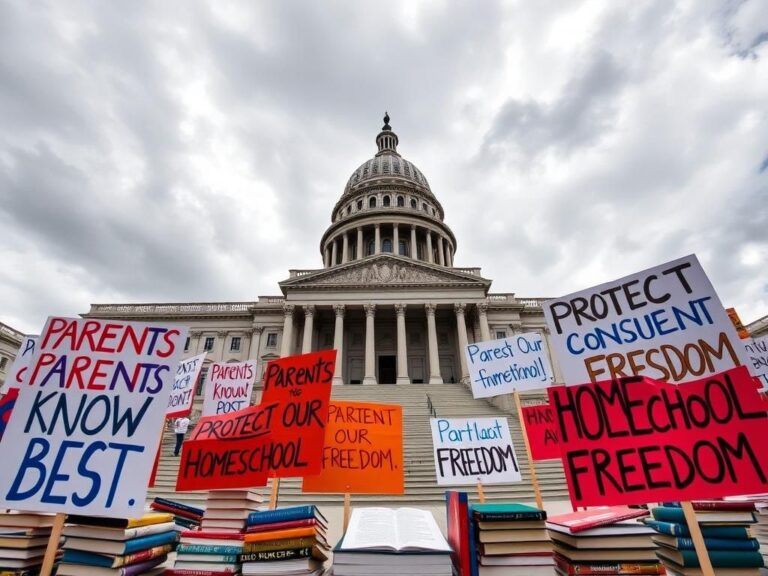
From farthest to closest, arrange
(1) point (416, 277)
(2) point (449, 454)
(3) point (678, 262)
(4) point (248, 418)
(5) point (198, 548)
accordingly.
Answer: (1) point (416, 277) < (2) point (449, 454) < (4) point (248, 418) < (3) point (678, 262) < (5) point (198, 548)

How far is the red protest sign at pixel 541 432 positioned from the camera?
7.59 m

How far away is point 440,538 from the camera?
111 inches

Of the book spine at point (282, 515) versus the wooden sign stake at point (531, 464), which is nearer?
the book spine at point (282, 515)

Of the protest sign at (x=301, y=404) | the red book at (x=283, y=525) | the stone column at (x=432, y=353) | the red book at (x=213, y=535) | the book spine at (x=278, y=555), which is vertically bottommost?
the book spine at (x=278, y=555)

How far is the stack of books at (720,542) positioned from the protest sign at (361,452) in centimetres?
321

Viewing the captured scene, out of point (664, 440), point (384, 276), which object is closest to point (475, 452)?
point (664, 440)

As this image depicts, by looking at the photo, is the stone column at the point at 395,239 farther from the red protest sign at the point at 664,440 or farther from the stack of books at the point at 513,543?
the stack of books at the point at 513,543

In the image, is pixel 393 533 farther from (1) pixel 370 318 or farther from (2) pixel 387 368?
(2) pixel 387 368

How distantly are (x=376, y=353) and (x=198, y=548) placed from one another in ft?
105

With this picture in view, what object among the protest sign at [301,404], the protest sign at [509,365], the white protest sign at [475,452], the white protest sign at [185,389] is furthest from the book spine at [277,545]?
the white protest sign at [185,389]

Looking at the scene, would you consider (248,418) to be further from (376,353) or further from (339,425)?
(376,353)

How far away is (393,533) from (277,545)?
0.92m

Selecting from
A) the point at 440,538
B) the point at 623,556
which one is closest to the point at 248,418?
the point at 440,538

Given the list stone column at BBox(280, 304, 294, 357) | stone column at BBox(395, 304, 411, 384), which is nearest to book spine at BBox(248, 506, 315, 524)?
stone column at BBox(395, 304, 411, 384)
